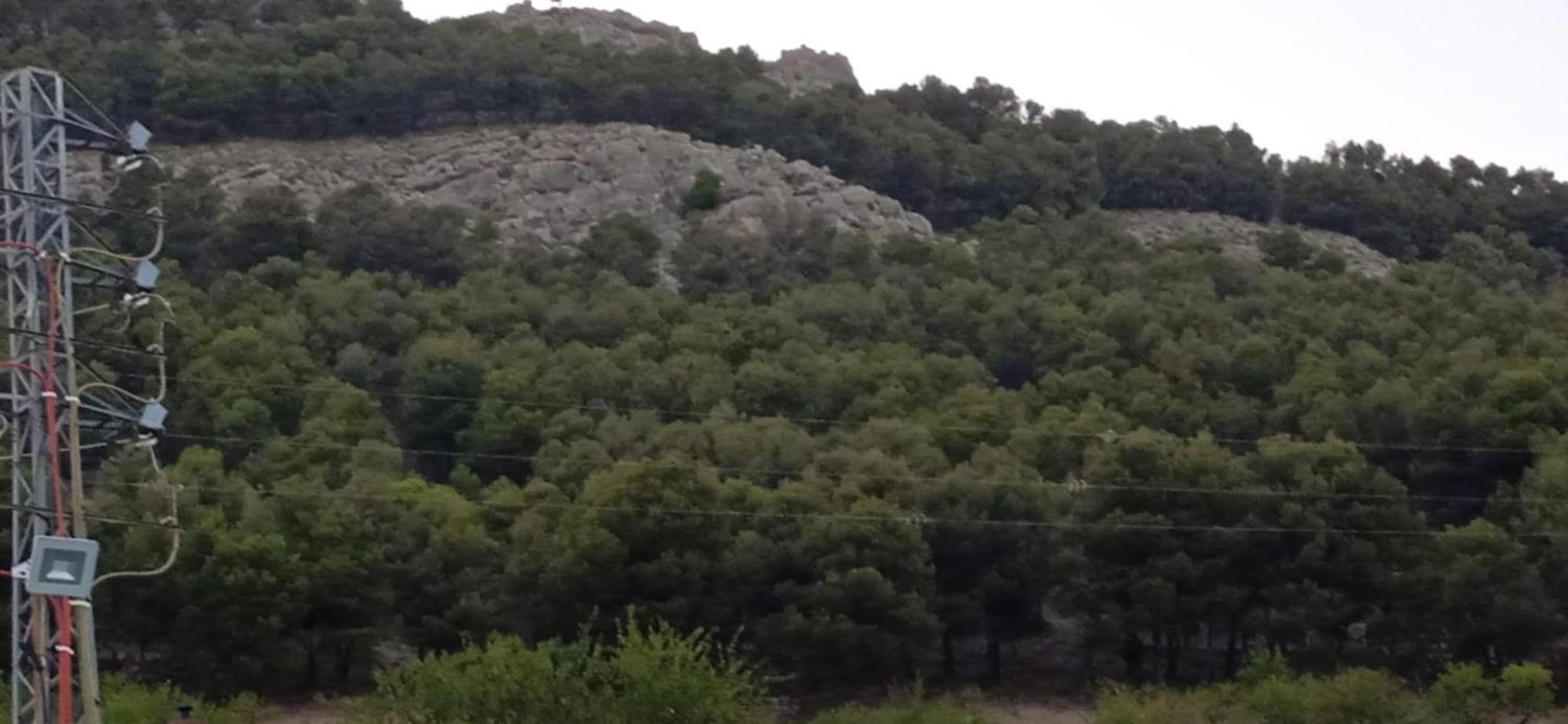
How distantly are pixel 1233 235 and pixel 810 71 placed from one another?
119 feet

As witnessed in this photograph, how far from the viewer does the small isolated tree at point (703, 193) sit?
93188 millimetres

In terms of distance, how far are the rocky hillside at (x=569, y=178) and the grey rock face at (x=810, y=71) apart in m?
20.3

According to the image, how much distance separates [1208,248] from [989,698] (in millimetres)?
39393

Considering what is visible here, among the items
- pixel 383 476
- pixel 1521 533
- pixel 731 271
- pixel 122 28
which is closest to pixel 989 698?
pixel 1521 533

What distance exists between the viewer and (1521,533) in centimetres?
5109

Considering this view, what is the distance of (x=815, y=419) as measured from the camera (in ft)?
205

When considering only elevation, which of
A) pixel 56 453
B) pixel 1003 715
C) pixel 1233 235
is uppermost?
pixel 1233 235

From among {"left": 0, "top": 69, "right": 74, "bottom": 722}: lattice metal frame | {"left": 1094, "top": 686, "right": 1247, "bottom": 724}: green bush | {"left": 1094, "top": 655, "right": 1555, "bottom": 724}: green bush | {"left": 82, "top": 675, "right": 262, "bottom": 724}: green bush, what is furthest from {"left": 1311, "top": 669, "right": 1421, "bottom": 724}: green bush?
{"left": 0, "top": 69, "right": 74, "bottom": 722}: lattice metal frame

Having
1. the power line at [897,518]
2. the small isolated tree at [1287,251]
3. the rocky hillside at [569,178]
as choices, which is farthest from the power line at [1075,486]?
the small isolated tree at [1287,251]

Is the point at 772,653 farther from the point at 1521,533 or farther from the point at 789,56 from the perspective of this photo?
the point at 789,56

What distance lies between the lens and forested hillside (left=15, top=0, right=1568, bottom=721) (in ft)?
167

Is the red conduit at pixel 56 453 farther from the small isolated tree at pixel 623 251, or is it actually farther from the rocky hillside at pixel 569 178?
the rocky hillside at pixel 569 178

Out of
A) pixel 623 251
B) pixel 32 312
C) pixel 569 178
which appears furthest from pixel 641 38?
pixel 32 312

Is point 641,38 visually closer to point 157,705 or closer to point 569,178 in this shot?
point 569,178
